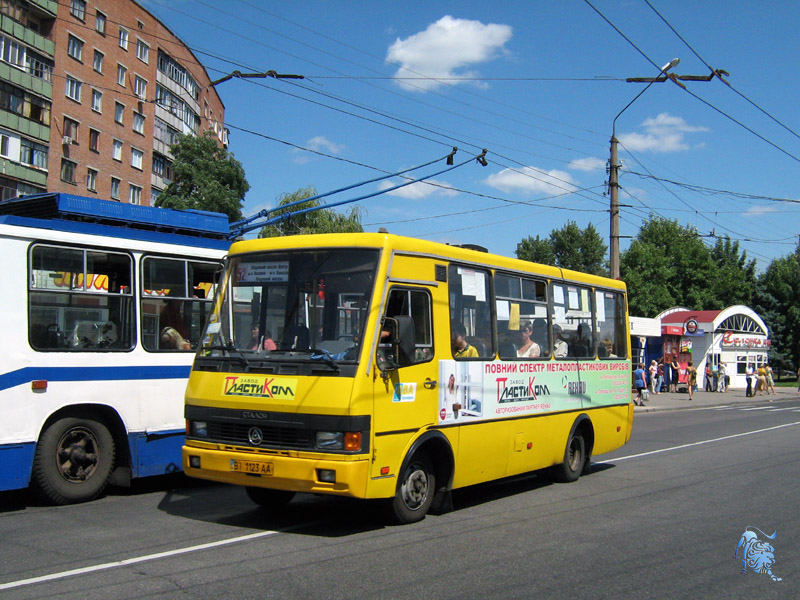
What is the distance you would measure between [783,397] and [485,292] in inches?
1618

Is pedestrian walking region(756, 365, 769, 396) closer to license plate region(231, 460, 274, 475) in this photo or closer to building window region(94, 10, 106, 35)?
building window region(94, 10, 106, 35)

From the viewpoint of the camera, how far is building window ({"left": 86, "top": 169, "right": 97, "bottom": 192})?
147ft

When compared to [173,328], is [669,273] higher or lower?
higher

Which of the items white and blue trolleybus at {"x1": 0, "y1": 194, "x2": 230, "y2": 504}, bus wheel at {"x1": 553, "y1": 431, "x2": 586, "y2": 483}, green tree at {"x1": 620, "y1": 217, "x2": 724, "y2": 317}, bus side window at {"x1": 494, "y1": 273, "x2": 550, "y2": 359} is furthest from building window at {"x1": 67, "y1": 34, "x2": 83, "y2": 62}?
green tree at {"x1": 620, "y1": 217, "x2": 724, "y2": 317}

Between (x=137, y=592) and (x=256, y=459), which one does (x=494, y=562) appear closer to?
(x=256, y=459)

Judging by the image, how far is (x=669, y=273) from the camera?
73.5m

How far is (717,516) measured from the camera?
28.3 feet

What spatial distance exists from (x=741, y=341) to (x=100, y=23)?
140 feet

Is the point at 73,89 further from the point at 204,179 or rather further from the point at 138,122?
the point at 204,179

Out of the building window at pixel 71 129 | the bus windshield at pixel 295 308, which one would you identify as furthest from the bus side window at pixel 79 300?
the building window at pixel 71 129

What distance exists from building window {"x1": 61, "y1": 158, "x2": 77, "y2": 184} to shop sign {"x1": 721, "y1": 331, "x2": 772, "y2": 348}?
38349mm

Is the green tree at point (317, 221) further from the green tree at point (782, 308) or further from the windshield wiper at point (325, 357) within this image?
the green tree at point (782, 308)

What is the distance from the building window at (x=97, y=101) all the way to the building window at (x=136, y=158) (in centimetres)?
387

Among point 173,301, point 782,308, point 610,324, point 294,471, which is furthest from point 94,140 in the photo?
point 782,308
